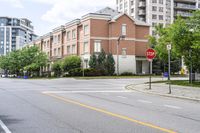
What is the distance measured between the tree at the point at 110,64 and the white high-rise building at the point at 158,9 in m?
44.4

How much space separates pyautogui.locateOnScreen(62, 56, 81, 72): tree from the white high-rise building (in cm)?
4563

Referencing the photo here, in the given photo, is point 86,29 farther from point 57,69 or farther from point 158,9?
point 158,9

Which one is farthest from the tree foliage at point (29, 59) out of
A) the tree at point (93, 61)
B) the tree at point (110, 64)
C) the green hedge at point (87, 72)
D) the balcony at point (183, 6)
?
the balcony at point (183, 6)

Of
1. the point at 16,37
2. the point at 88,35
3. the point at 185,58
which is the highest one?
the point at 16,37

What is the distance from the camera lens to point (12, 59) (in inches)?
3661

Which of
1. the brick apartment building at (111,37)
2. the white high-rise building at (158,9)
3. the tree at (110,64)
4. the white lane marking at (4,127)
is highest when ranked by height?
the white high-rise building at (158,9)

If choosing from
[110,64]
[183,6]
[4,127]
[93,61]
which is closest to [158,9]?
[183,6]

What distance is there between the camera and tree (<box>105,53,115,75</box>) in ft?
216

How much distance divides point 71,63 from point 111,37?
30.3 ft

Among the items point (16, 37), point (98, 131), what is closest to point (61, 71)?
point (98, 131)

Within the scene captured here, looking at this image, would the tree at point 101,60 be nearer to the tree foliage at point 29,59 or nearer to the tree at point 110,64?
the tree at point 110,64

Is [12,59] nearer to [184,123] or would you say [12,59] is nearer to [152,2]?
[152,2]

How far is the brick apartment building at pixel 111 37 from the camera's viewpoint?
68438 millimetres

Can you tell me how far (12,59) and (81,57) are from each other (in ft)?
96.4
